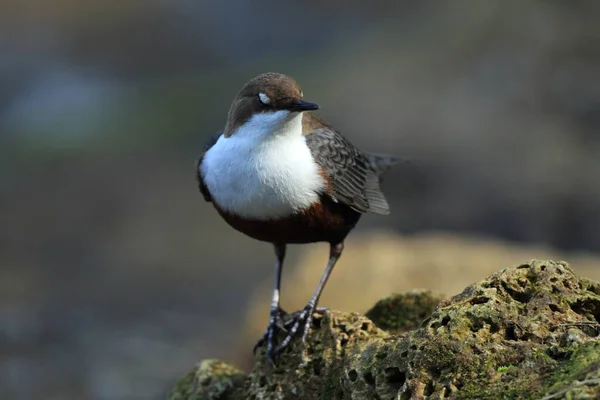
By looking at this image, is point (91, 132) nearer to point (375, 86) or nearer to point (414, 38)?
point (375, 86)

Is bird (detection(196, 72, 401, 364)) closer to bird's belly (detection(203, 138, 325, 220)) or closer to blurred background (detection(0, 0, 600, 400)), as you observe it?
bird's belly (detection(203, 138, 325, 220))

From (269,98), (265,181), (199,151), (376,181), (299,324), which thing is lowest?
(299,324)

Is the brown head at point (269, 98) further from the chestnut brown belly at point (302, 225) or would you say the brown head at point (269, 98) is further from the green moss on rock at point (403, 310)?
the green moss on rock at point (403, 310)

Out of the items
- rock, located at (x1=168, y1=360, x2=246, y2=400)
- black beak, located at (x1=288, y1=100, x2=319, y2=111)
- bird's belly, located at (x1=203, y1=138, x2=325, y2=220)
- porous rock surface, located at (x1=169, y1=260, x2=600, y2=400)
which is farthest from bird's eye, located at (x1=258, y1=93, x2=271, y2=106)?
rock, located at (x1=168, y1=360, x2=246, y2=400)

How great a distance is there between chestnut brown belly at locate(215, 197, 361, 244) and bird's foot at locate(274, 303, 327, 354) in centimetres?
39

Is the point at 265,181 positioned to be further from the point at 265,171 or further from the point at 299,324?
the point at 299,324

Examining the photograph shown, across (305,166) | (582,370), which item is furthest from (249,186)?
(582,370)

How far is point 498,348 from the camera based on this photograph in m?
3.05

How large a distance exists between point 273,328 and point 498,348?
168cm

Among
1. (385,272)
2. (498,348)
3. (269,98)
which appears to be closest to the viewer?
(498,348)

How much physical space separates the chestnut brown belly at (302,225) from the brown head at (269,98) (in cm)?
52

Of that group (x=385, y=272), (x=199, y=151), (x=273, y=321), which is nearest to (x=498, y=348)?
(x=273, y=321)

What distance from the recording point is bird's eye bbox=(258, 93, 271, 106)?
4199mm

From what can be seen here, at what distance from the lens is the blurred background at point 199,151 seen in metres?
8.73
